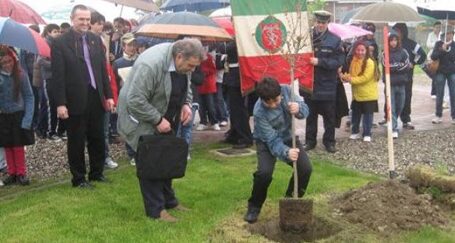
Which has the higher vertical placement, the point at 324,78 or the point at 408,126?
the point at 324,78

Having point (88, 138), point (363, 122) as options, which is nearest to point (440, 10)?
point (363, 122)

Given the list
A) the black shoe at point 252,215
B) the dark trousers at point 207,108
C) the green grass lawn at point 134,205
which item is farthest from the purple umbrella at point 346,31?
the black shoe at point 252,215

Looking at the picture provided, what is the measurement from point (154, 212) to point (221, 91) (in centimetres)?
629

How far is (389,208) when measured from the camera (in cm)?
559

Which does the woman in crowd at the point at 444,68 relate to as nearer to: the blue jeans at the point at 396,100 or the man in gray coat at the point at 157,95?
the blue jeans at the point at 396,100

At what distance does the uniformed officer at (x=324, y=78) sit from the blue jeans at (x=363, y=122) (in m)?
0.90

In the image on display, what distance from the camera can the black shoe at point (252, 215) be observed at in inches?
222

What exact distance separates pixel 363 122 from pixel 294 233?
497 centimetres

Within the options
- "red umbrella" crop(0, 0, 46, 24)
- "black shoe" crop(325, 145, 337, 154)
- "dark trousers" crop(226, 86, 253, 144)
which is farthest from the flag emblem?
"red umbrella" crop(0, 0, 46, 24)

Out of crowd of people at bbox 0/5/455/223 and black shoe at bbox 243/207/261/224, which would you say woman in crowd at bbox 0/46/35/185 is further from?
black shoe at bbox 243/207/261/224

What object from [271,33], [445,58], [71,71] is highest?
[271,33]

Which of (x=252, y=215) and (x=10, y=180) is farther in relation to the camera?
(x=10, y=180)

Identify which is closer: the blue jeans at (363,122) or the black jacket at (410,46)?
the blue jeans at (363,122)

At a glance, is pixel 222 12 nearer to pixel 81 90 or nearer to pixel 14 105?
pixel 14 105
